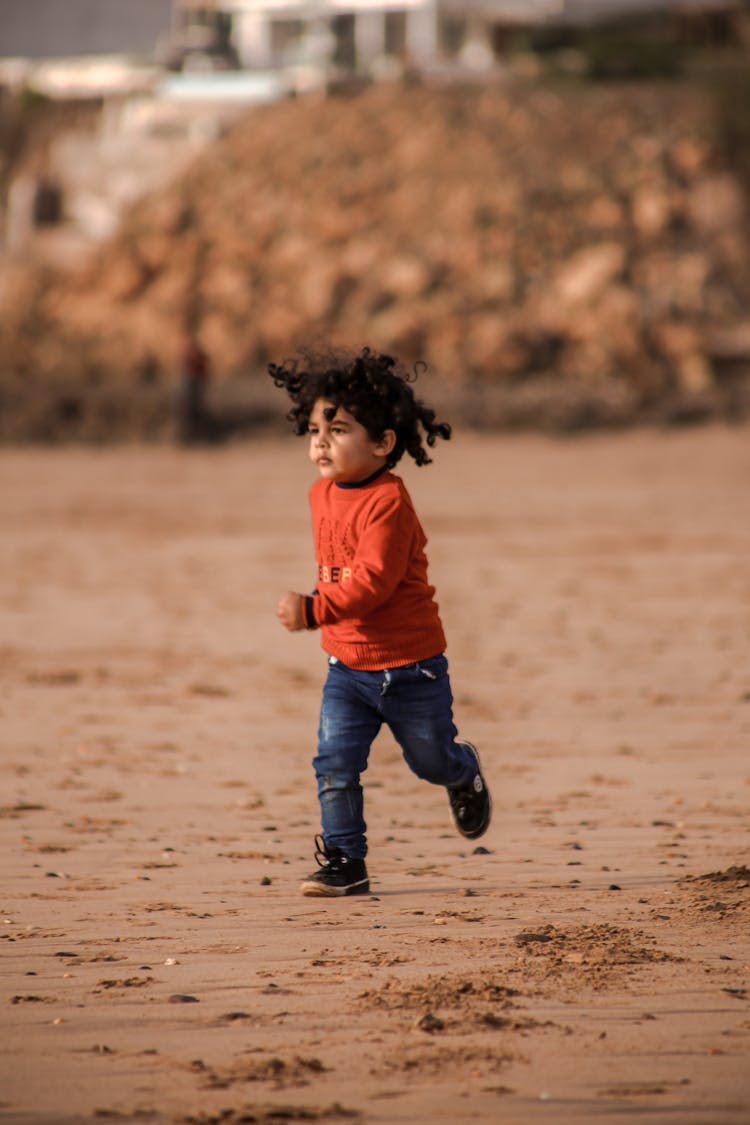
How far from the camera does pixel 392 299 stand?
103ft

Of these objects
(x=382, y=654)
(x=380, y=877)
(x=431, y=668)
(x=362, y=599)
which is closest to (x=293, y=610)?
(x=362, y=599)

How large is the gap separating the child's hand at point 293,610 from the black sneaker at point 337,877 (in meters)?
0.72

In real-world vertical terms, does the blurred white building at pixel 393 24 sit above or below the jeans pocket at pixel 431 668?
above

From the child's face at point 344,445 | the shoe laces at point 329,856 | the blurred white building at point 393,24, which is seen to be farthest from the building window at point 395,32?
the shoe laces at point 329,856

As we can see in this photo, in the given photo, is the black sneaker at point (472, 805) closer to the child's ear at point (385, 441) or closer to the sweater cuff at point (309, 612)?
the sweater cuff at point (309, 612)

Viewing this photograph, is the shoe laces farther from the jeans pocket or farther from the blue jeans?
the jeans pocket

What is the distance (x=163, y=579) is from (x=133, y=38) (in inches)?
1816

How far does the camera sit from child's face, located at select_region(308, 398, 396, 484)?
14.0 ft


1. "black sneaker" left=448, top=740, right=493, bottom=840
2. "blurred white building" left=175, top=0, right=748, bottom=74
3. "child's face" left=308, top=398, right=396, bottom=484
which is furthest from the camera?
"blurred white building" left=175, top=0, right=748, bottom=74

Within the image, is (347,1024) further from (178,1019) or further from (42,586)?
(42,586)

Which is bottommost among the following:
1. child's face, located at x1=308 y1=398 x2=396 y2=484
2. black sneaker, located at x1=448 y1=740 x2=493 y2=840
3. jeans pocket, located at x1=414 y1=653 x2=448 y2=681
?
black sneaker, located at x1=448 y1=740 x2=493 y2=840

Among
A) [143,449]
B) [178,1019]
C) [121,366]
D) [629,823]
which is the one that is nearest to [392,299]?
[121,366]

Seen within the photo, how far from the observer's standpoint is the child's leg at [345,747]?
14.4 feet

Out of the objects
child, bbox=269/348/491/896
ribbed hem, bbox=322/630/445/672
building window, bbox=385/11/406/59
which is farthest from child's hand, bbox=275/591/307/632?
building window, bbox=385/11/406/59
